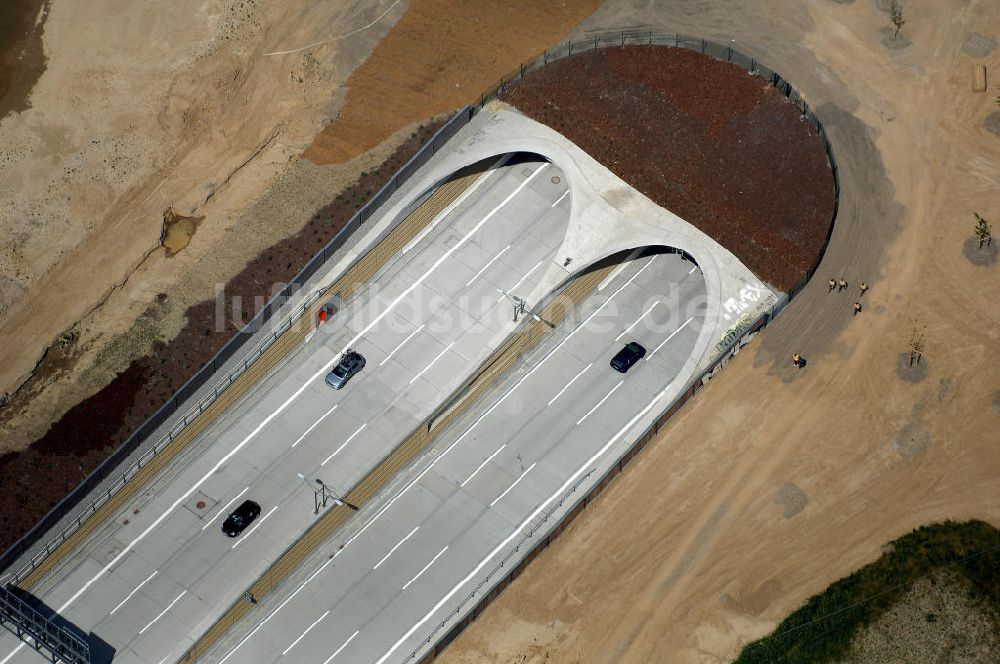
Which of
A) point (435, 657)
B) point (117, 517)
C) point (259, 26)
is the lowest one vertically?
point (435, 657)

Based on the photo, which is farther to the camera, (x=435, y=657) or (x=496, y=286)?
(x=496, y=286)

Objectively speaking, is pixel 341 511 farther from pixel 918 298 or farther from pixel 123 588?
pixel 918 298

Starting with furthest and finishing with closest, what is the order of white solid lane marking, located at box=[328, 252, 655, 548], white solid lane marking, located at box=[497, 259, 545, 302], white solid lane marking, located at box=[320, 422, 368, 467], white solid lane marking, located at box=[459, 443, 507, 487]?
white solid lane marking, located at box=[497, 259, 545, 302] → white solid lane marking, located at box=[320, 422, 368, 467] → white solid lane marking, located at box=[459, 443, 507, 487] → white solid lane marking, located at box=[328, 252, 655, 548]

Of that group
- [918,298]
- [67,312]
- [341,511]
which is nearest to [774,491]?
[918,298]

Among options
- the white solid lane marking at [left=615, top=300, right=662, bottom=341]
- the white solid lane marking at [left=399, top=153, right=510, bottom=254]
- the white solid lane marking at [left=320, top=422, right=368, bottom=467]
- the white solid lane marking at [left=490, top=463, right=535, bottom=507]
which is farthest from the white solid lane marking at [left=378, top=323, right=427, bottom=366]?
the white solid lane marking at [left=615, top=300, right=662, bottom=341]

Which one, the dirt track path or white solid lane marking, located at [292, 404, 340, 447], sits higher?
the dirt track path

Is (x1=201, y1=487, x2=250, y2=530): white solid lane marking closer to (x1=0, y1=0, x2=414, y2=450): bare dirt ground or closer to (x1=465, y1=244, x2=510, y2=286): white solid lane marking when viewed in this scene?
(x1=0, y1=0, x2=414, y2=450): bare dirt ground
